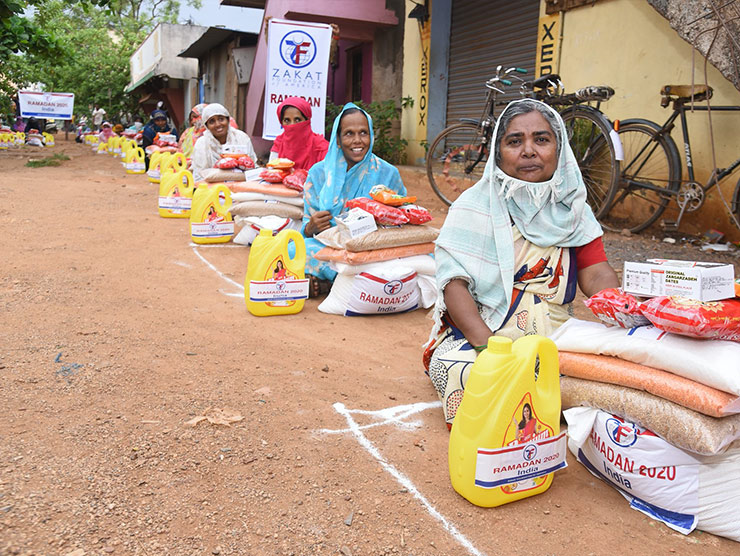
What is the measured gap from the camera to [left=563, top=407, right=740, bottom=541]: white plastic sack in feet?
5.77

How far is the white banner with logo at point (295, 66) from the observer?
26.7ft

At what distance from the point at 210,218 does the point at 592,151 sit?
11.7 ft

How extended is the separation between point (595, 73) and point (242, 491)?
600 cm

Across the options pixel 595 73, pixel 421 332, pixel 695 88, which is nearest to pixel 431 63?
pixel 595 73

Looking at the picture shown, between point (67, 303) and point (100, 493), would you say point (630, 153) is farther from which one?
point (100, 493)

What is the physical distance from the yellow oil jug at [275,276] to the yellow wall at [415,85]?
642cm

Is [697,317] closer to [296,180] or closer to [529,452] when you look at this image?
[529,452]

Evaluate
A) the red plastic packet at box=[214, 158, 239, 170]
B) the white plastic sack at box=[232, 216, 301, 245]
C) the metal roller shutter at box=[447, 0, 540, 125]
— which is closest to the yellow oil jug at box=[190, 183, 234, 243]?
the white plastic sack at box=[232, 216, 301, 245]

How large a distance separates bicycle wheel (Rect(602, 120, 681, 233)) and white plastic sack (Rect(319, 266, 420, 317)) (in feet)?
8.19

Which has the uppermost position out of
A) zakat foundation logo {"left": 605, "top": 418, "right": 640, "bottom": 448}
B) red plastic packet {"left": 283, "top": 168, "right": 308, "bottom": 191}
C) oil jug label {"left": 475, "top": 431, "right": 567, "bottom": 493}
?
red plastic packet {"left": 283, "top": 168, "right": 308, "bottom": 191}

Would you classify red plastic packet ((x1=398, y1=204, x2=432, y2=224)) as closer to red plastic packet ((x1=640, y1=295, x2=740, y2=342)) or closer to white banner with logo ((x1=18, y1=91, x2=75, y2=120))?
red plastic packet ((x1=640, y1=295, x2=740, y2=342))

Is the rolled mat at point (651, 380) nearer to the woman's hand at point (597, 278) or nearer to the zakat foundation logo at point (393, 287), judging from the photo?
the woman's hand at point (597, 278)

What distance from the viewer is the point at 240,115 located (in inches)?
630

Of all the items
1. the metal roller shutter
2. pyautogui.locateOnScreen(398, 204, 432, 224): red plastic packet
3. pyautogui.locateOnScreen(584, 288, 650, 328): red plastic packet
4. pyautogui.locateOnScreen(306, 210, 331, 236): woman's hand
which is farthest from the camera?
the metal roller shutter
